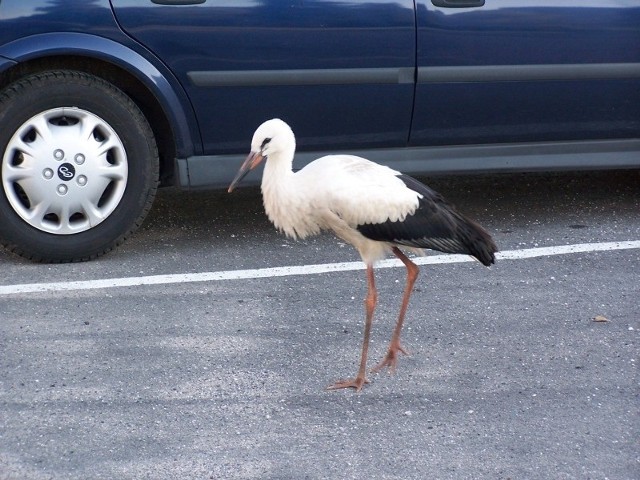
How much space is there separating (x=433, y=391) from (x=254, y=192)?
9.57ft

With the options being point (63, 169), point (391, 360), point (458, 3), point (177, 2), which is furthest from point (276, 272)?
point (458, 3)

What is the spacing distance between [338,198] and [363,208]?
10 centimetres

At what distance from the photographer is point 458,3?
5.77 m

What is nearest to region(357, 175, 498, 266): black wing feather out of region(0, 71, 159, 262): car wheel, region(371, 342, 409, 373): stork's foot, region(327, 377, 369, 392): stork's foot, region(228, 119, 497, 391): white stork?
region(228, 119, 497, 391): white stork

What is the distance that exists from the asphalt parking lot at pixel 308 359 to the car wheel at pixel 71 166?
163 mm

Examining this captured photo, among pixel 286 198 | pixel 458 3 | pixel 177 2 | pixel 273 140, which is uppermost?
pixel 177 2

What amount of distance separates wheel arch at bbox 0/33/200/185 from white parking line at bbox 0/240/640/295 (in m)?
0.60

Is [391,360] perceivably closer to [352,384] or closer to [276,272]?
[352,384]

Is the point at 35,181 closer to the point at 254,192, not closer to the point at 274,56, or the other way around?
the point at 274,56

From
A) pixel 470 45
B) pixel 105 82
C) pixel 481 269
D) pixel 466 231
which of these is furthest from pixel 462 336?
pixel 105 82

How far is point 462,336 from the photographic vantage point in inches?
195

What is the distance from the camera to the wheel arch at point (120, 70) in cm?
544

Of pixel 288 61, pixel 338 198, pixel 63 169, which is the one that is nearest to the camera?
pixel 338 198

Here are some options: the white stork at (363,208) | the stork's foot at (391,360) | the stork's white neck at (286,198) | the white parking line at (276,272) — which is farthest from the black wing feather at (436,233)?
the white parking line at (276,272)
